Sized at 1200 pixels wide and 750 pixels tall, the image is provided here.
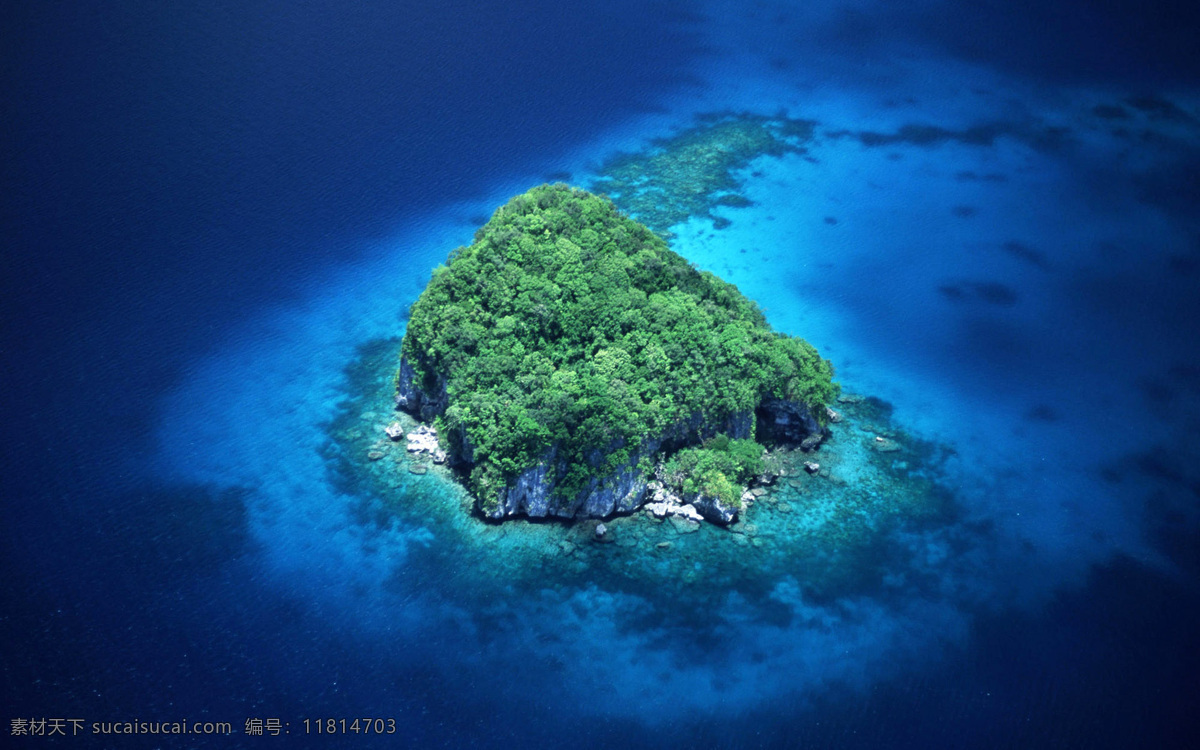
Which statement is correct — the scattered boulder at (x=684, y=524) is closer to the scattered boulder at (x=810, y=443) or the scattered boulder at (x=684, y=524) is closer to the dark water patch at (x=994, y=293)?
the scattered boulder at (x=810, y=443)

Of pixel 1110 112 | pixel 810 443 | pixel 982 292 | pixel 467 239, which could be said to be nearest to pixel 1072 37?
pixel 1110 112

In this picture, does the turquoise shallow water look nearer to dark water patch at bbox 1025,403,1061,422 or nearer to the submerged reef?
dark water patch at bbox 1025,403,1061,422

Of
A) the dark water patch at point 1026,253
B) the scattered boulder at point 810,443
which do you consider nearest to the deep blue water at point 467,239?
the dark water patch at point 1026,253

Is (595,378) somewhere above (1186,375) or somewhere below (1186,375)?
above

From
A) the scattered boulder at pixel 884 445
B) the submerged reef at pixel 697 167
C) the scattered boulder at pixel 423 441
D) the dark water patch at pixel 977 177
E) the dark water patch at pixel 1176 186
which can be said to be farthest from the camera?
the dark water patch at pixel 977 177

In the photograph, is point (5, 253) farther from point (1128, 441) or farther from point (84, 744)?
point (1128, 441)

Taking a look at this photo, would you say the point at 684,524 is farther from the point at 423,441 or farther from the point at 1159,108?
the point at 1159,108

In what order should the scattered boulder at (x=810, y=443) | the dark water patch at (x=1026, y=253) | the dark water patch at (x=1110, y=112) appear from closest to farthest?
the scattered boulder at (x=810, y=443), the dark water patch at (x=1026, y=253), the dark water patch at (x=1110, y=112)

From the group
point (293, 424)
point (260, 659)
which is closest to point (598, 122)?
point (293, 424)
